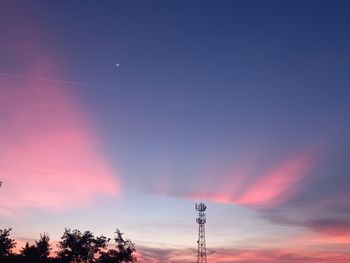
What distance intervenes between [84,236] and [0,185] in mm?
42576

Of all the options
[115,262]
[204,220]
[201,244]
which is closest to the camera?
[201,244]

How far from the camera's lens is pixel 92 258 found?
4168 inches

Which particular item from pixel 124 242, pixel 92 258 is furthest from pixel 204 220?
pixel 92 258

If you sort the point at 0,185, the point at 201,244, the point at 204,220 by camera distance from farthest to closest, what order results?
1. the point at 204,220
2. the point at 201,244
3. the point at 0,185

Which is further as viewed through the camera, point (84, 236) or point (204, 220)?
point (84, 236)

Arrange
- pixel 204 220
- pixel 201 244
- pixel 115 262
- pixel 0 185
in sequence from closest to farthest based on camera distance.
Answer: pixel 0 185, pixel 201 244, pixel 204 220, pixel 115 262

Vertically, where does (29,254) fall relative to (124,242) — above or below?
below

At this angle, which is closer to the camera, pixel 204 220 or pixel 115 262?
pixel 204 220

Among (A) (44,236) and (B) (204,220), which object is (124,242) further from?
(B) (204,220)

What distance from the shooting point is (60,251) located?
10594 centimetres

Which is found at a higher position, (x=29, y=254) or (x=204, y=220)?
(x=204, y=220)

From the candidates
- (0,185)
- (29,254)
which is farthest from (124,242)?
(0,185)

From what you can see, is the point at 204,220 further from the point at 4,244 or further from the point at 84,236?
the point at 4,244

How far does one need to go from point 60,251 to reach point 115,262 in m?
13.9
